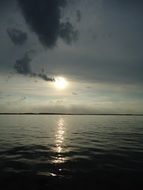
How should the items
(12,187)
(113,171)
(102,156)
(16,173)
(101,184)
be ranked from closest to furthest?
(12,187), (101,184), (16,173), (113,171), (102,156)

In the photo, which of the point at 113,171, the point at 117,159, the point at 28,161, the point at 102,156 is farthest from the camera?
the point at 102,156

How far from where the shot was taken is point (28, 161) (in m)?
24.3

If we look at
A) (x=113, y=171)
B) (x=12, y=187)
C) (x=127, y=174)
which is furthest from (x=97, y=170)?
(x=12, y=187)

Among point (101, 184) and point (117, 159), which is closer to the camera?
point (101, 184)

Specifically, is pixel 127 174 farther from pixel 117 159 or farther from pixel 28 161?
pixel 28 161

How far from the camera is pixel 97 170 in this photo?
69.8ft

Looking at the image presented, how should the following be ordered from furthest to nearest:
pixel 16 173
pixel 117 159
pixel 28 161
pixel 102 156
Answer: pixel 102 156, pixel 117 159, pixel 28 161, pixel 16 173

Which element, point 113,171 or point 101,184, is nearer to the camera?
point 101,184

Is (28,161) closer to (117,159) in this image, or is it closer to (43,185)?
(43,185)

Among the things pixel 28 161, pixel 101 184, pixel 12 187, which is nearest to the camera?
pixel 12 187

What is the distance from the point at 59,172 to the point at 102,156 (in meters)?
8.74

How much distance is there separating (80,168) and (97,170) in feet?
5.36

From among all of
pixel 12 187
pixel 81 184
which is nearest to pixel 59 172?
pixel 81 184

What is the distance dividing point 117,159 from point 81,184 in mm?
9915
